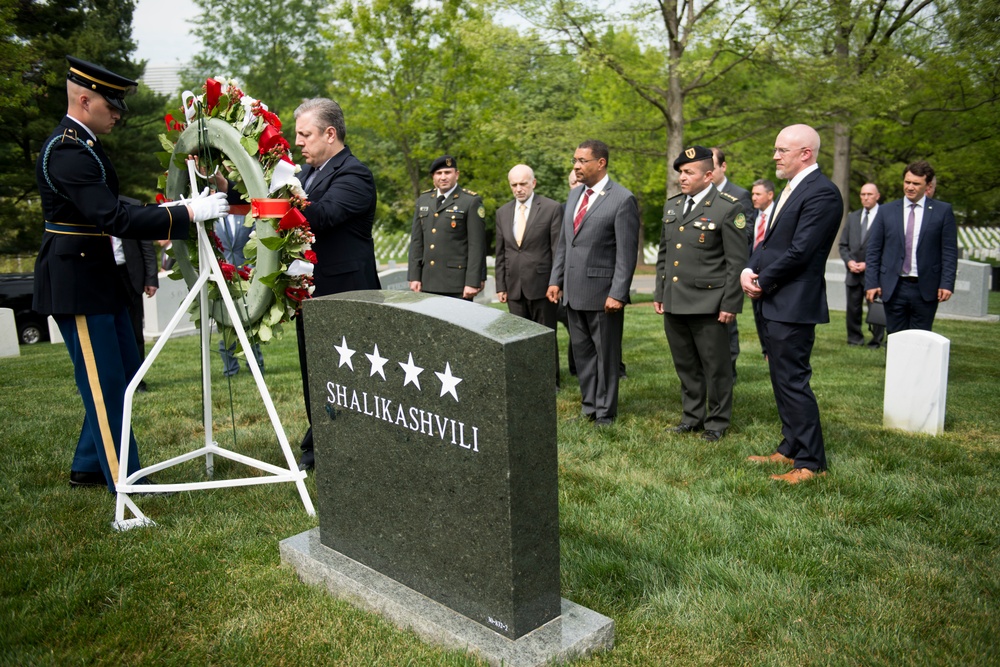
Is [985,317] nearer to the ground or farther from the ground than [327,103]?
nearer to the ground

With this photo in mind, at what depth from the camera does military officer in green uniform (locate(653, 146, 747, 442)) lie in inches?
217

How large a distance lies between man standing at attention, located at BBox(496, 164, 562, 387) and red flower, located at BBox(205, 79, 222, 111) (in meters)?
3.48

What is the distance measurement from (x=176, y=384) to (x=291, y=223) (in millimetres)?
4691

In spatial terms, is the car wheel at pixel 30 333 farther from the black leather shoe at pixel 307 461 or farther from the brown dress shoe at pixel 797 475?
the brown dress shoe at pixel 797 475

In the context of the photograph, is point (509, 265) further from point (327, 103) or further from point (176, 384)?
point (176, 384)

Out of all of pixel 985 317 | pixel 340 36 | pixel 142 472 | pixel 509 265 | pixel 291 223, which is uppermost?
pixel 340 36

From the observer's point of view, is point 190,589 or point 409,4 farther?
point 409,4

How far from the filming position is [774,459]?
198 inches

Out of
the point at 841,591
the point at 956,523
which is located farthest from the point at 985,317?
the point at 841,591

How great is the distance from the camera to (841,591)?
10.7 feet

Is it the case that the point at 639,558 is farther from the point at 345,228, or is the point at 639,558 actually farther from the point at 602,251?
the point at 602,251

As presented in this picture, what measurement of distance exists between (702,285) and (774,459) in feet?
4.40

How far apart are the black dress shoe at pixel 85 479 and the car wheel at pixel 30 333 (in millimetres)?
10070

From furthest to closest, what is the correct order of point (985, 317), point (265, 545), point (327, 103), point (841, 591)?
1. point (985, 317)
2. point (327, 103)
3. point (265, 545)
4. point (841, 591)
